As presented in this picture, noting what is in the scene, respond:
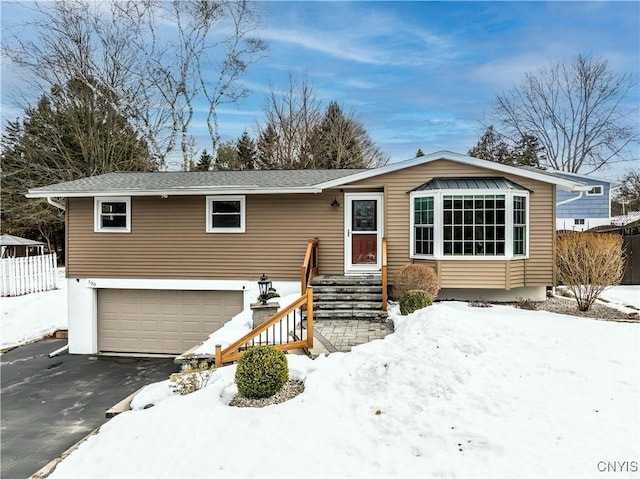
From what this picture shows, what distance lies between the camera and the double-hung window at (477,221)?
379 inches

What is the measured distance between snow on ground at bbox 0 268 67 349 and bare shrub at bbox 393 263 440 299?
11.9m

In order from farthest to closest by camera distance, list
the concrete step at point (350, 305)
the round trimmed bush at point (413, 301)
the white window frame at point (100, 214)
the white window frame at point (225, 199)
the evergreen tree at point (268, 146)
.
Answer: the evergreen tree at point (268, 146), the white window frame at point (100, 214), the white window frame at point (225, 199), the concrete step at point (350, 305), the round trimmed bush at point (413, 301)

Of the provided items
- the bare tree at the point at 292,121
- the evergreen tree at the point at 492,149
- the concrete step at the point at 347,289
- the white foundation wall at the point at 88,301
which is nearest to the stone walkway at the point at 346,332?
the concrete step at the point at 347,289

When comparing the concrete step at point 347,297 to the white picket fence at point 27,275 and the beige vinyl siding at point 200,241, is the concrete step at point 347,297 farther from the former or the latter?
the white picket fence at point 27,275

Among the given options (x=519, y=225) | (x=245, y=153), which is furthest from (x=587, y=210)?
(x=245, y=153)

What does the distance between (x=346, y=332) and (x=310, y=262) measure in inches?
116

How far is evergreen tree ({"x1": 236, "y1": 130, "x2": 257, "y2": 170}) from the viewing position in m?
29.5

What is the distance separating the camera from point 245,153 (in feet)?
96.8

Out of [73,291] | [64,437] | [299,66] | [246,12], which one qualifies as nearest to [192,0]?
[246,12]

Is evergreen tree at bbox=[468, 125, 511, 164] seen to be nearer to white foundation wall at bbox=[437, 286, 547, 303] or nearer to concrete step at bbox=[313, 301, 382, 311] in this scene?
white foundation wall at bbox=[437, 286, 547, 303]

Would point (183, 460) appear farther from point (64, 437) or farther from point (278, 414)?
point (64, 437)

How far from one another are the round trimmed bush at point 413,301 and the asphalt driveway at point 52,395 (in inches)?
239

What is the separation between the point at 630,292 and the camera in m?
12.8

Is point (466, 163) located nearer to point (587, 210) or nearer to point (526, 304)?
point (526, 304)
